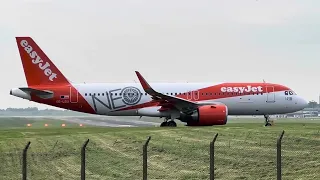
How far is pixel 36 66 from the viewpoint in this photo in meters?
46.4

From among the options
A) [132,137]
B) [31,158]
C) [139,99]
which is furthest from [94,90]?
[31,158]

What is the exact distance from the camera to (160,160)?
22.1m

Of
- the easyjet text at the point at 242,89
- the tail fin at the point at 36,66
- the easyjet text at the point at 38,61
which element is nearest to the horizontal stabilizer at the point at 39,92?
the tail fin at the point at 36,66

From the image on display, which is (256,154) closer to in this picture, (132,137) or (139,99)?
(132,137)

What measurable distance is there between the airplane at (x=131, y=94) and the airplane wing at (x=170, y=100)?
1.06 m

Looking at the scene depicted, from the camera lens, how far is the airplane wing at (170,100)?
41.6 m

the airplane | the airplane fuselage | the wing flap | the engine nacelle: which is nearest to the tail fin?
the airplane

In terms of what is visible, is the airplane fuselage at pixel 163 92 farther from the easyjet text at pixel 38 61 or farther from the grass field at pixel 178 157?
the grass field at pixel 178 157

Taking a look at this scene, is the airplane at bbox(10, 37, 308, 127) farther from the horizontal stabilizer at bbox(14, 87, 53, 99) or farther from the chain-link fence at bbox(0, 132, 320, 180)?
the chain-link fence at bbox(0, 132, 320, 180)

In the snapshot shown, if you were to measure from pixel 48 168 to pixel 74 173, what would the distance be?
126 cm

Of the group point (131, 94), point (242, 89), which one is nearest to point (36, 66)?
point (131, 94)

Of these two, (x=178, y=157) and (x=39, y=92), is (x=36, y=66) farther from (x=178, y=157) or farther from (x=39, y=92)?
(x=178, y=157)

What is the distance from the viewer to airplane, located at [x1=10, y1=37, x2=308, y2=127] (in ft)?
148

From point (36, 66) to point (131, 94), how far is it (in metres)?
6.88
